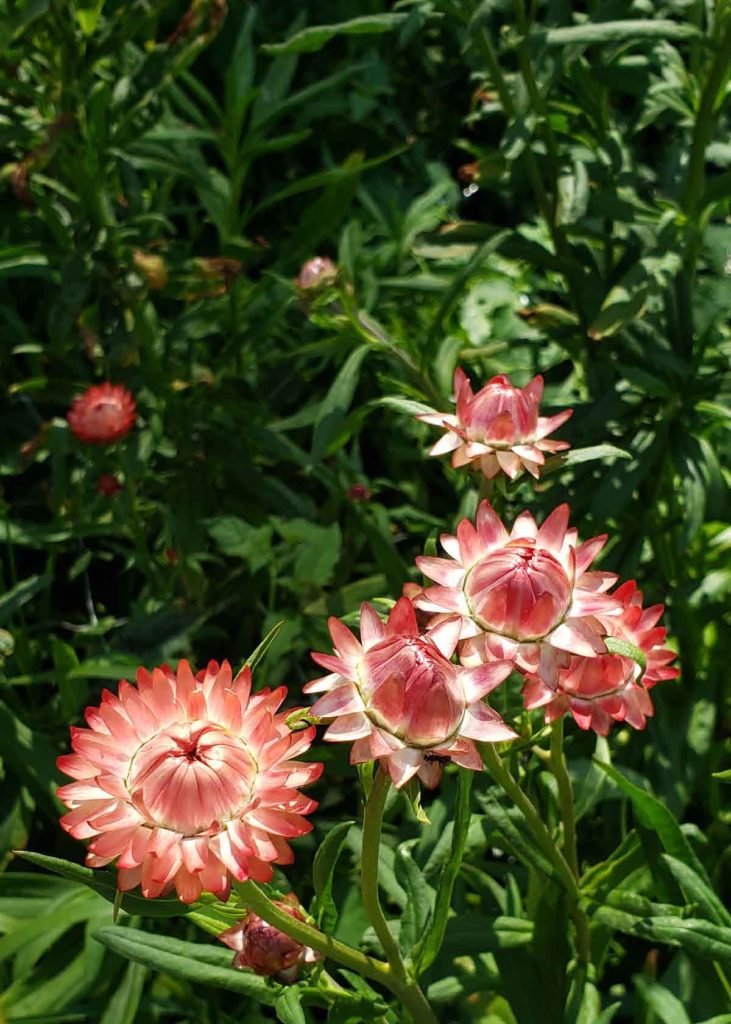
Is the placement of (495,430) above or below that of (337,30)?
below

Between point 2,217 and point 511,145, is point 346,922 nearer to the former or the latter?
point 511,145

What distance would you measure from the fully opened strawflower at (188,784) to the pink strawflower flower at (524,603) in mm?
139

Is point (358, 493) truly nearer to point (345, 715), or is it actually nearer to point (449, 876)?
point (449, 876)

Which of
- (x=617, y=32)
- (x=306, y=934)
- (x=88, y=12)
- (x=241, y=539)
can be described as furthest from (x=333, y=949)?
(x=88, y=12)

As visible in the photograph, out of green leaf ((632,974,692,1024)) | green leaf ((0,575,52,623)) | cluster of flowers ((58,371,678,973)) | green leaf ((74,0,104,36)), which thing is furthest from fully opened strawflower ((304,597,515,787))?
green leaf ((74,0,104,36))

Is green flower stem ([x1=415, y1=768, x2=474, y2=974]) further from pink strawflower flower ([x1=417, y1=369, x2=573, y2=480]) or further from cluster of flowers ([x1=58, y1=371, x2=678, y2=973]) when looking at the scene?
pink strawflower flower ([x1=417, y1=369, x2=573, y2=480])

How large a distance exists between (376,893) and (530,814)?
0.17 metres

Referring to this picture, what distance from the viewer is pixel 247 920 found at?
959 millimetres

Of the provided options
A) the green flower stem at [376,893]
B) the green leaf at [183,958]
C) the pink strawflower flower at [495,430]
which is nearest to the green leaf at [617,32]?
the pink strawflower flower at [495,430]

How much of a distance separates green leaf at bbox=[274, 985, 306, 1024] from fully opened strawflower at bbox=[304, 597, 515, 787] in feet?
0.77

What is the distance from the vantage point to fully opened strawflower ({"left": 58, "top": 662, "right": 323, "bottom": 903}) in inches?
31.4

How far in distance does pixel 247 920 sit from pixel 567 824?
1.07 ft

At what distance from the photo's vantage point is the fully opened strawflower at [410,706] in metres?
0.80

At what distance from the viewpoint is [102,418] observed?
1710 mm
